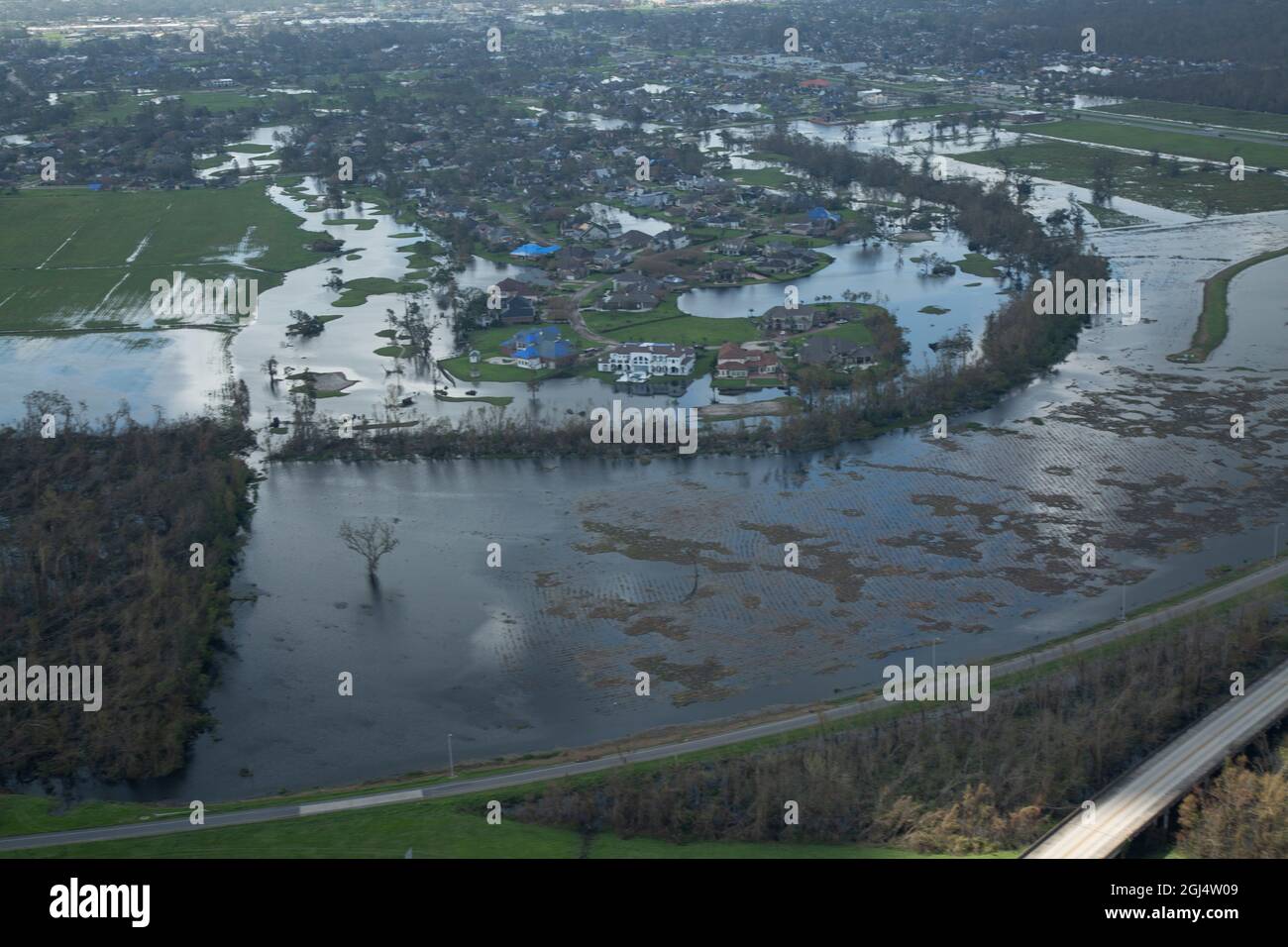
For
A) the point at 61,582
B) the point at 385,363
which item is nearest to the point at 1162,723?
the point at 61,582

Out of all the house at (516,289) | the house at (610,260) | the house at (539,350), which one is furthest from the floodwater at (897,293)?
the house at (539,350)

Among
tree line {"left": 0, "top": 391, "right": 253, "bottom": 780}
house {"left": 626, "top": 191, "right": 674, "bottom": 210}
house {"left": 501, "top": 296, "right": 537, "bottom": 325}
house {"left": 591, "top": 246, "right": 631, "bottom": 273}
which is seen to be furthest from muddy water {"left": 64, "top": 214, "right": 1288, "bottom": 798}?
house {"left": 626, "top": 191, "right": 674, "bottom": 210}

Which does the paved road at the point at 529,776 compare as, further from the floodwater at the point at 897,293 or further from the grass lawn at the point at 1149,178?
the grass lawn at the point at 1149,178

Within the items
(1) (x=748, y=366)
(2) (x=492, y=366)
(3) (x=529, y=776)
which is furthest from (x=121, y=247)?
(3) (x=529, y=776)

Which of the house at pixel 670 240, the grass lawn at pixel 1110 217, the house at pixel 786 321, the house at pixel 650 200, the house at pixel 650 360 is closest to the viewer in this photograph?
the house at pixel 650 360

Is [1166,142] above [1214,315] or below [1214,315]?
above

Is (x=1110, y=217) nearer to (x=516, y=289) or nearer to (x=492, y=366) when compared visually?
(x=516, y=289)

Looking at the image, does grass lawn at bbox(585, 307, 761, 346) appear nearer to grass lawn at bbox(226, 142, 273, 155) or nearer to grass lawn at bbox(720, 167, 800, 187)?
grass lawn at bbox(720, 167, 800, 187)
